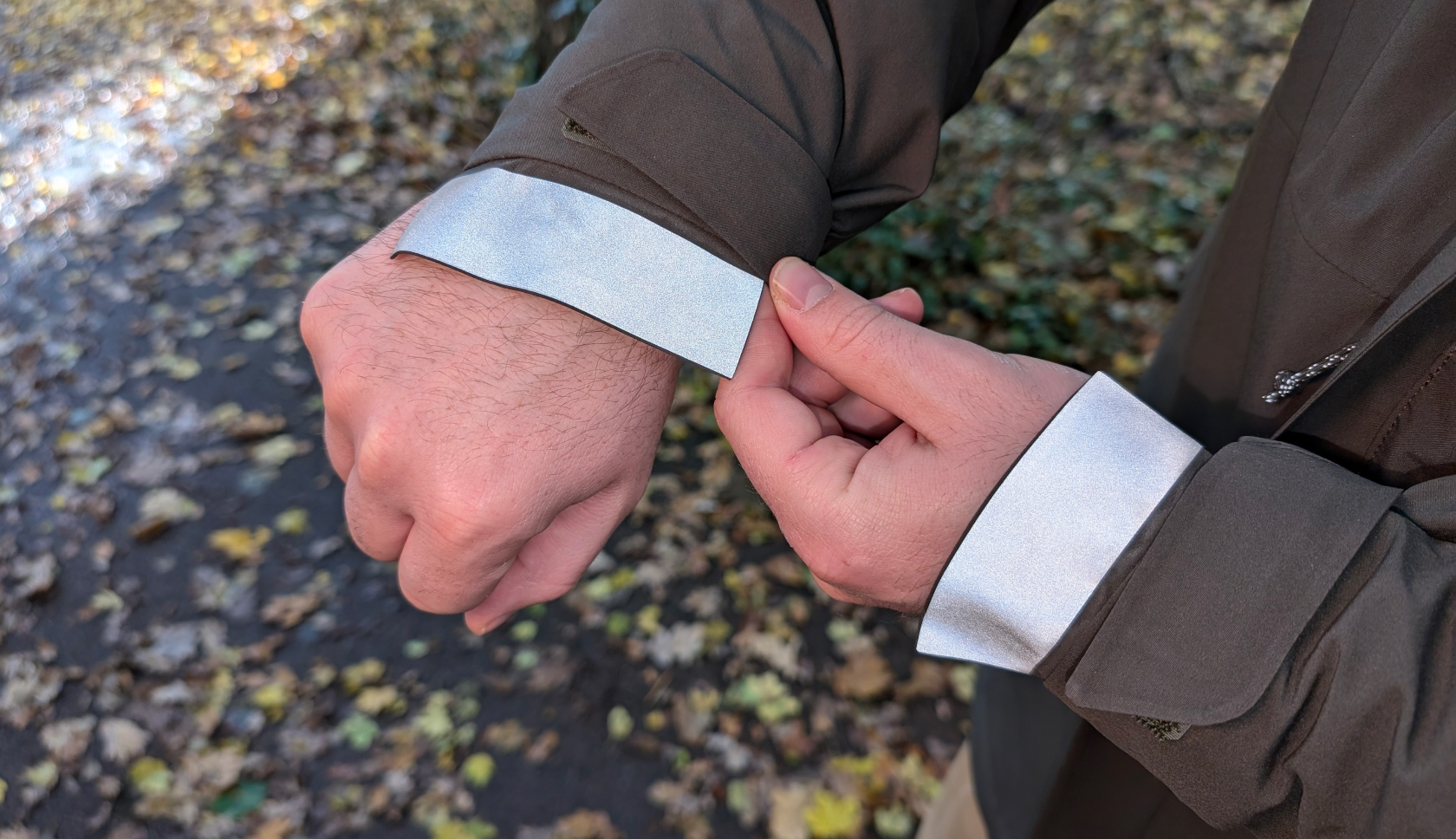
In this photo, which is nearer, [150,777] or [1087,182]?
[150,777]

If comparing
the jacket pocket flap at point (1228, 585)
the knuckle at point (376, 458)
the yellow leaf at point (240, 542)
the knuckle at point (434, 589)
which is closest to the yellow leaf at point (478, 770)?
the yellow leaf at point (240, 542)

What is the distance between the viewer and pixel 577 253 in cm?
131

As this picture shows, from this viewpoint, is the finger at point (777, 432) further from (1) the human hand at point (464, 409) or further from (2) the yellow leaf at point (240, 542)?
(2) the yellow leaf at point (240, 542)

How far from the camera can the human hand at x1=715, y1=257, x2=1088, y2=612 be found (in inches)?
45.4

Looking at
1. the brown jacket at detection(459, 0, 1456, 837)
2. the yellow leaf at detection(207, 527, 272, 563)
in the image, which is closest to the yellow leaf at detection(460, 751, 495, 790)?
the yellow leaf at detection(207, 527, 272, 563)

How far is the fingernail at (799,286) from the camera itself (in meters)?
1.34

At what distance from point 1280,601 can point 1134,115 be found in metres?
5.18

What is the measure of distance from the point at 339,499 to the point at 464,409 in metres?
2.60

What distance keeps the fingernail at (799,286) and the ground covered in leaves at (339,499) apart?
2069mm

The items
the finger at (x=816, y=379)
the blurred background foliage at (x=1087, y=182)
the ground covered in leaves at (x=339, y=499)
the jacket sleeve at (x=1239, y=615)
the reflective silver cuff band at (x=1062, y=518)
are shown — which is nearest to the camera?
the jacket sleeve at (x=1239, y=615)

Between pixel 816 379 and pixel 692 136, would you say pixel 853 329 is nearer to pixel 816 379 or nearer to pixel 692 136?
pixel 816 379

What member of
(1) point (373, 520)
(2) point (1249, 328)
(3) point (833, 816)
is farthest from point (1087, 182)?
(1) point (373, 520)

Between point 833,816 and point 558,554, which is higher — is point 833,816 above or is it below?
below

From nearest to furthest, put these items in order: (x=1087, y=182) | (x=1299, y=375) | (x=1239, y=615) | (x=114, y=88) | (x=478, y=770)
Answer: (x=1239, y=615), (x=1299, y=375), (x=478, y=770), (x=1087, y=182), (x=114, y=88)
